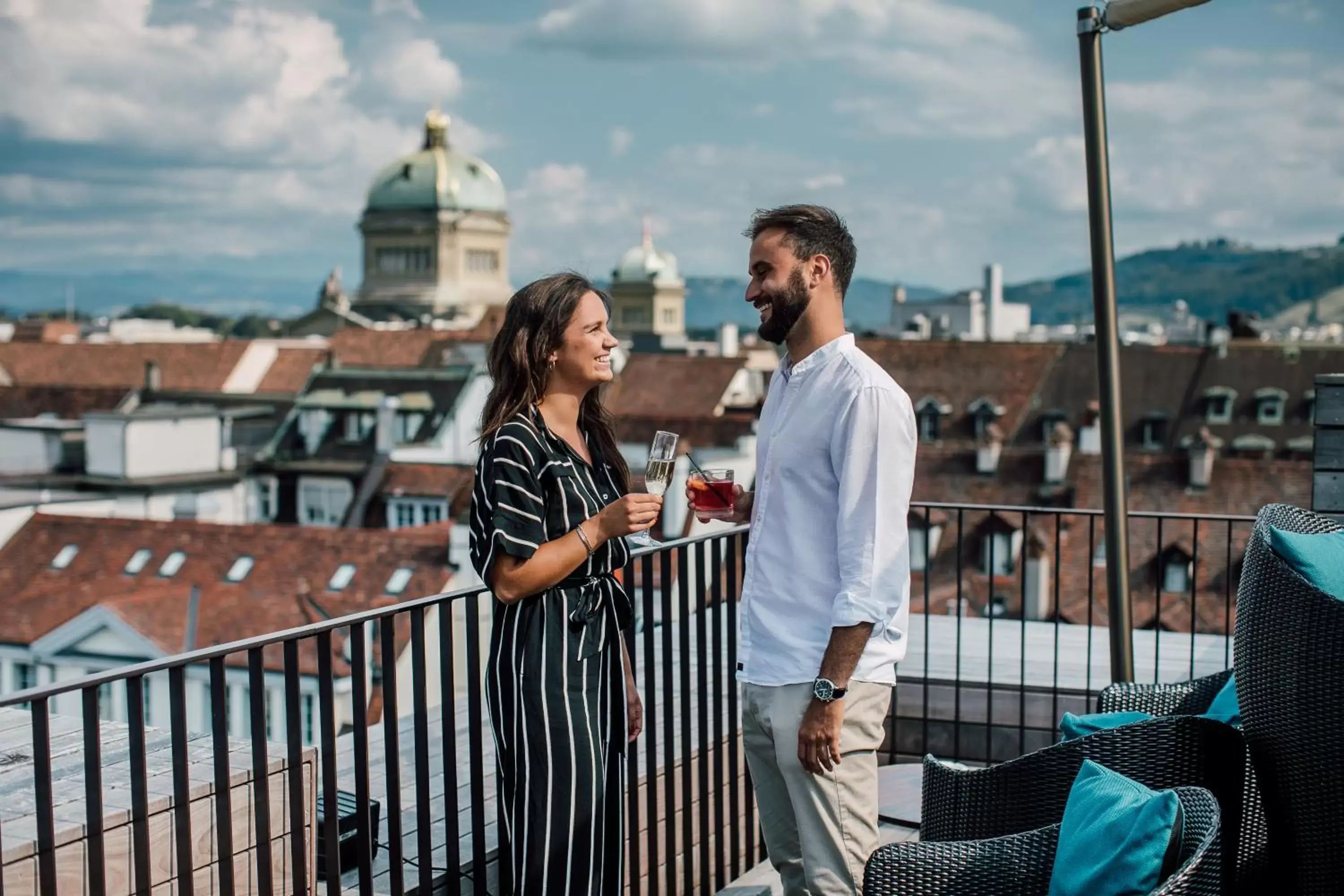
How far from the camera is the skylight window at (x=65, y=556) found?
42.2 m

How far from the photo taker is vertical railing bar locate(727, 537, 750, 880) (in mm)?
4832

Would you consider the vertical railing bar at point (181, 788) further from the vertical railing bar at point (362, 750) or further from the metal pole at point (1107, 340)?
the metal pole at point (1107, 340)

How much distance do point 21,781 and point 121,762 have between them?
0.21 m

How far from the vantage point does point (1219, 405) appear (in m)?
49.2

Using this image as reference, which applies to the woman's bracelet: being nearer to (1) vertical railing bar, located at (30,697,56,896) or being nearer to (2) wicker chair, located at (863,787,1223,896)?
(2) wicker chair, located at (863,787,1223,896)

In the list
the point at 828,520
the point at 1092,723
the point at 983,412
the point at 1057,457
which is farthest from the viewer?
the point at 983,412

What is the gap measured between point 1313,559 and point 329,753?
2.15 m

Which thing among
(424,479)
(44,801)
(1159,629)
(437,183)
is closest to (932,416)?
(424,479)

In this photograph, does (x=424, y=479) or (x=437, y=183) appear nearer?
(x=424, y=479)

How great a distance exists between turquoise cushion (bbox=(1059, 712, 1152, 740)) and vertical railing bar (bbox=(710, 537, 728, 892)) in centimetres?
113

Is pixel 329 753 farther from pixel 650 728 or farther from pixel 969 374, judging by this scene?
pixel 969 374

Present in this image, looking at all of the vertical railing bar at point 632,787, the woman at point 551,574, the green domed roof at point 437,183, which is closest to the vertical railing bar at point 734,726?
the vertical railing bar at point 632,787

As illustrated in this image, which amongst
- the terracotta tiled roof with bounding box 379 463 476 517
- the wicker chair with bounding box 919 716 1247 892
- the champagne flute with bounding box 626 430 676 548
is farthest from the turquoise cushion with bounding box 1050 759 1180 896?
the terracotta tiled roof with bounding box 379 463 476 517

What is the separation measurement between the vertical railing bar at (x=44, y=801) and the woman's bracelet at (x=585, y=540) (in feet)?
3.50
